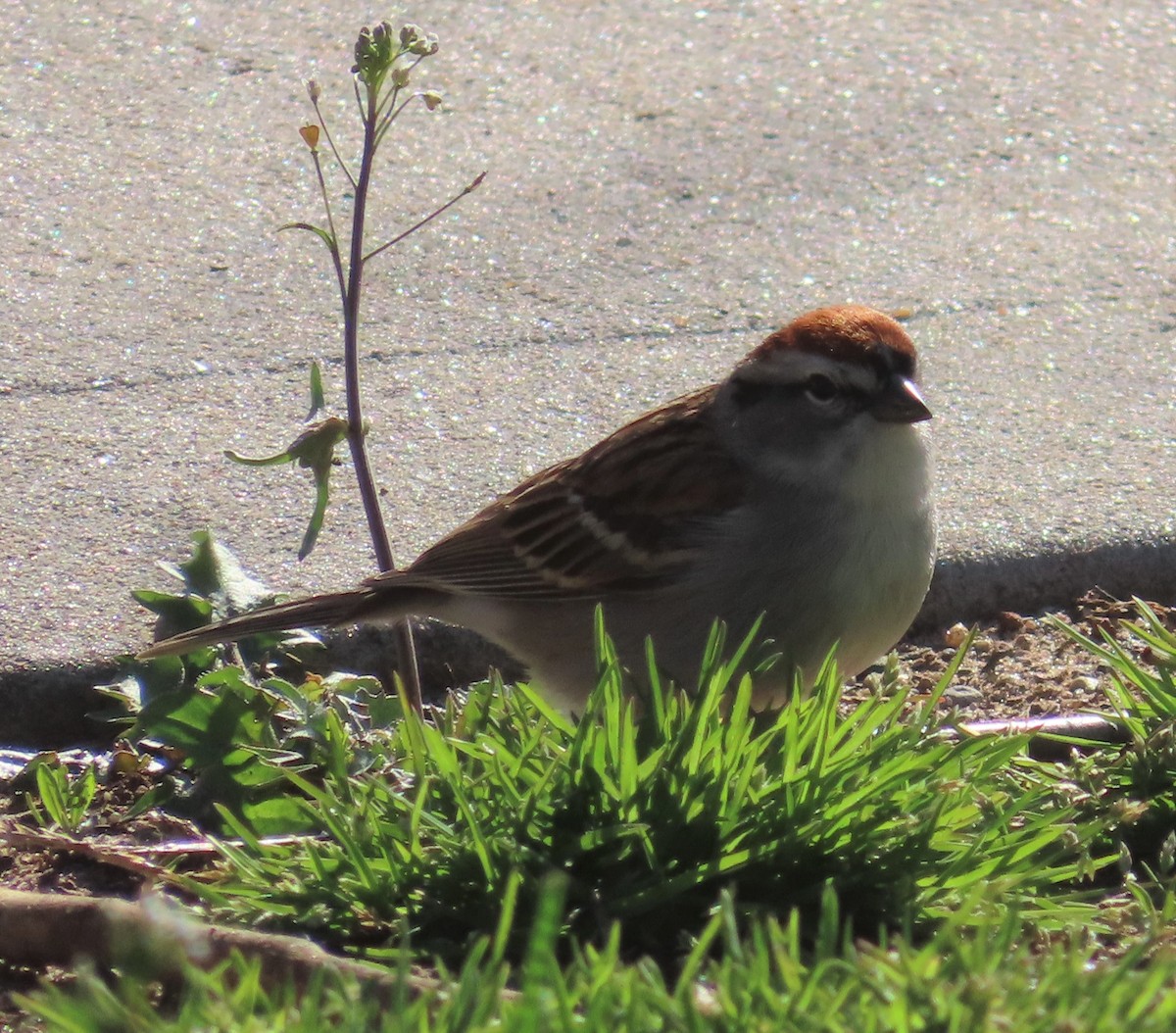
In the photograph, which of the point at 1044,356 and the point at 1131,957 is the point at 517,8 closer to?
the point at 1044,356

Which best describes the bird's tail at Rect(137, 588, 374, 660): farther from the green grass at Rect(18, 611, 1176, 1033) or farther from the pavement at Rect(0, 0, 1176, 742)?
the green grass at Rect(18, 611, 1176, 1033)

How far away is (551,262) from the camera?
5.41 m

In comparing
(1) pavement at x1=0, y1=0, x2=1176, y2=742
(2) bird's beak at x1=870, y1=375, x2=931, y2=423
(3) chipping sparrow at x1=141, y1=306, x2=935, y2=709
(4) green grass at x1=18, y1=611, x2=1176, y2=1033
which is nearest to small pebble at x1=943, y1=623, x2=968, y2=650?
(1) pavement at x1=0, y1=0, x2=1176, y2=742

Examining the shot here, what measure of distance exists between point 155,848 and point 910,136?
4.21 meters

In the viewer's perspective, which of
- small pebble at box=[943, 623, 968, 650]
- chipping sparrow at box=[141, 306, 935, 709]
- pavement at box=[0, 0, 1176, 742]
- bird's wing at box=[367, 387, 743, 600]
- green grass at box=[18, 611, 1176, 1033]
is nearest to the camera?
green grass at box=[18, 611, 1176, 1033]

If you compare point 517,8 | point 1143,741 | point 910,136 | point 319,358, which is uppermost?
point 517,8

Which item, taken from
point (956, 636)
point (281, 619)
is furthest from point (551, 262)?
point (281, 619)

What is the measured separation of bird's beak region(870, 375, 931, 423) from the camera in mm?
3494

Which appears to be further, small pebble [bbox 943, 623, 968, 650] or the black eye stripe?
small pebble [bbox 943, 623, 968, 650]

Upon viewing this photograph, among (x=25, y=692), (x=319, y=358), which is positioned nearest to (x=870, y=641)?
(x=25, y=692)

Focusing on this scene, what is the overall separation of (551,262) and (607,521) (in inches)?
73.4

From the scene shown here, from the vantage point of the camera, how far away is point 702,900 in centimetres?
254

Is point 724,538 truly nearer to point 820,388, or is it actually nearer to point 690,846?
point 820,388

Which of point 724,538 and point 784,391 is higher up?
point 784,391
